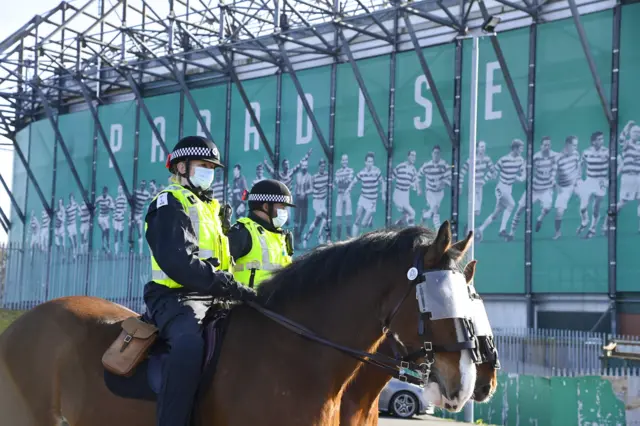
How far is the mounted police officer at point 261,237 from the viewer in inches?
356

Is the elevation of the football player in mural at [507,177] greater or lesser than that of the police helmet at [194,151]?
greater

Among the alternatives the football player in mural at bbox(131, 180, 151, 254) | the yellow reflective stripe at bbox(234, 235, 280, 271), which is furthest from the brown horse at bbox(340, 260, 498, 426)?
the football player in mural at bbox(131, 180, 151, 254)

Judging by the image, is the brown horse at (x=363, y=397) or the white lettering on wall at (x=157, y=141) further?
the white lettering on wall at (x=157, y=141)

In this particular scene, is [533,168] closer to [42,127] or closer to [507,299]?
[507,299]

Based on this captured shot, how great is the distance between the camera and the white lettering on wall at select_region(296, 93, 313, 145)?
33812mm

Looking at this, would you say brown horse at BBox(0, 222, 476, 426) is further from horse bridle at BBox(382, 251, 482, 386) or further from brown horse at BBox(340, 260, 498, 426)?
brown horse at BBox(340, 260, 498, 426)

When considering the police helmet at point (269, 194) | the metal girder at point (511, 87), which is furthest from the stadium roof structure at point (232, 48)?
the police helmet at point (269, 194)

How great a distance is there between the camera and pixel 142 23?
123ft

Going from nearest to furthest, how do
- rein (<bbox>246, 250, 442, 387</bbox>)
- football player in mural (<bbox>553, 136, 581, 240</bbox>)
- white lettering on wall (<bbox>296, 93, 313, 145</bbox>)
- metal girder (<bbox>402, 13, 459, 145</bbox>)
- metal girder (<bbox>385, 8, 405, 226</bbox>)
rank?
rein (<bbox>246, 250, 442, 387</bbox>)
football player in mural (<bbox>553, 136, 581, 240</bbox>)
metal girder (<bbox>402, 13, 459, 145</bbox>)
metal girder (<bbox>385, 8, 405, 226</bbox>)
white lettering on wall (<bbox>296, 93, 313, 145</bbox>)

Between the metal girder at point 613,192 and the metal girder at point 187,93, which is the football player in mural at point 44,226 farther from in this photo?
the metal girder at point 613,192

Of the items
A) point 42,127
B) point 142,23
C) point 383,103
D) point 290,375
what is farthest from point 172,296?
point 42,127

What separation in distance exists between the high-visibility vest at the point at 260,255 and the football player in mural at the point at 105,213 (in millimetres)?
30847

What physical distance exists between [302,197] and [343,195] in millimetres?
1760

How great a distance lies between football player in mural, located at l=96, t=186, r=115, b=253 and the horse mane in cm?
3405
